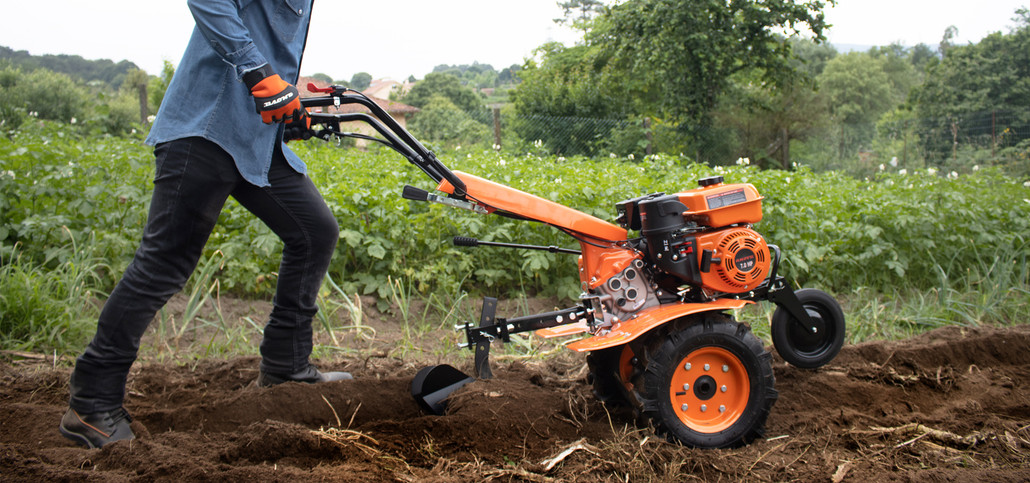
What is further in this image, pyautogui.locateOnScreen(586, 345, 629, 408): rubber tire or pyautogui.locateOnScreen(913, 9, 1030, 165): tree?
pyautogui.locateOnScreen(913, 9, 1030, 165): tree

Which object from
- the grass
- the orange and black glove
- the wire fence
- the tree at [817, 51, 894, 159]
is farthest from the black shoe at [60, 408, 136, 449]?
the tree at [817, 51, 894, 159]

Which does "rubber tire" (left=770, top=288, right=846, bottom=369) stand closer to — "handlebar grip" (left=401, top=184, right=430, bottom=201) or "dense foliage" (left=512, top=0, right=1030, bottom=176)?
"handlebar grip" (left=401, top=184, right=430, bottom=201)

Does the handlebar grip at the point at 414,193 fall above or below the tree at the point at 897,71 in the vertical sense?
below

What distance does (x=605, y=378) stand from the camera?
283 cm

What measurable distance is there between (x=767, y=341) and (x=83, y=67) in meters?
67.0

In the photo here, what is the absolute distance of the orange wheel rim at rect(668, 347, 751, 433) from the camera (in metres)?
2.53

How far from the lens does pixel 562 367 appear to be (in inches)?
134

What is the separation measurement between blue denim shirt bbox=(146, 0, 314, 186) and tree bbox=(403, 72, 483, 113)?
5129cm

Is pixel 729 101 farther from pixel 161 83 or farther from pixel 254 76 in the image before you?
pixel 254 76

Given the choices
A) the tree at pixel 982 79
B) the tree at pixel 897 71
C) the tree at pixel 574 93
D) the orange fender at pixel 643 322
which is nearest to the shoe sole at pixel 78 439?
the orange fender at pixel 643 322

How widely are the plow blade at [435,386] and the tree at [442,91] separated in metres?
51.4

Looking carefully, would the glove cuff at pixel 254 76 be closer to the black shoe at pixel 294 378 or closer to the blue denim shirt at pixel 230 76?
the blue denim shirt at pixel 230 76

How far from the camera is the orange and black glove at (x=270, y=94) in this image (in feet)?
7.45

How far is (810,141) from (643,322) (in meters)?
20.1
